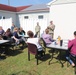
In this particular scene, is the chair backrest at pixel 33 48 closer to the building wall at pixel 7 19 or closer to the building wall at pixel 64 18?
the building wall at pixel 64 18

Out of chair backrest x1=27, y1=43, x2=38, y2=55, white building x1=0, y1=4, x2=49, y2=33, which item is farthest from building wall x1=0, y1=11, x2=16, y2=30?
chair backrest x1=27, y1=43, x2=38, y2=55

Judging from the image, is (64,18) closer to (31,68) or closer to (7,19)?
(7,19)

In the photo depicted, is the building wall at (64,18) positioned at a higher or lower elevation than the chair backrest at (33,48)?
higher

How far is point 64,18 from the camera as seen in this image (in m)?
14.9

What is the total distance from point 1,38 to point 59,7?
855 centimetres

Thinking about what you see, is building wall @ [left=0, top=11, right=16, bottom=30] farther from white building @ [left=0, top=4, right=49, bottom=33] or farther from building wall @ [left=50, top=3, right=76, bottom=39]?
building wall @ [left=50, top=3, right=76, bottom=39]

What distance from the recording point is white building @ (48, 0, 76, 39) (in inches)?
568

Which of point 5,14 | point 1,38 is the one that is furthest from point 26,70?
point 5,14

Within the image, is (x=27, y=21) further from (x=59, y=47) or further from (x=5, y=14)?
(x=59, y=47)

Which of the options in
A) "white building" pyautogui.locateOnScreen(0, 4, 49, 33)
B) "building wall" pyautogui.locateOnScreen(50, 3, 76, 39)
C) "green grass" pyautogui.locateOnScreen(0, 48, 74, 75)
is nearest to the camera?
"green grass" pyautogui.locateOnScreen(0, 48, 74, 75)

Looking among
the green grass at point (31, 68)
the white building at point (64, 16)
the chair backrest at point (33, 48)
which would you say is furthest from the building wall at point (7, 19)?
the chair backrest at point (33, 48)

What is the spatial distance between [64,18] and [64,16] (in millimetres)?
198

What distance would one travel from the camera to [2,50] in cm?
805

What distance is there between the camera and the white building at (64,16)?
14430 millimetres
